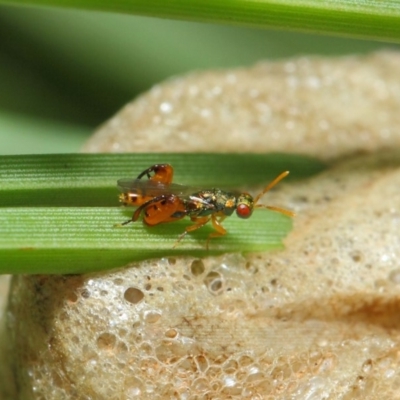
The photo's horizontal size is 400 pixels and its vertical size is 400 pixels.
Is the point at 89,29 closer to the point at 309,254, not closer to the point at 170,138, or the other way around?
the point at 170,138

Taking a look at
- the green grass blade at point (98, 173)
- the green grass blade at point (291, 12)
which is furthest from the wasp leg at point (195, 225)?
the green grass blade at point (291, 12)

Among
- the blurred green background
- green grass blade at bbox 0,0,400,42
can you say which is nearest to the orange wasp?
green grass blade at bbox 0,0,400,42

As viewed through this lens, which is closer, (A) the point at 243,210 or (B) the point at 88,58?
(A) the point at 243,210

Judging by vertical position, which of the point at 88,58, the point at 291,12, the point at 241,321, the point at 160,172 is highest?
the point at 88,58

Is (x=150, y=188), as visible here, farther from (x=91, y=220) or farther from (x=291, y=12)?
(x=291, y=12)

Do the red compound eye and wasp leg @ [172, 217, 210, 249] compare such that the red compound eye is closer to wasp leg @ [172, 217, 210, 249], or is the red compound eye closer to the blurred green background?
wasp leg @ [172, 217, 210, 249]

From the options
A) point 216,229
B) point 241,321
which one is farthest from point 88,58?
point 241,321
